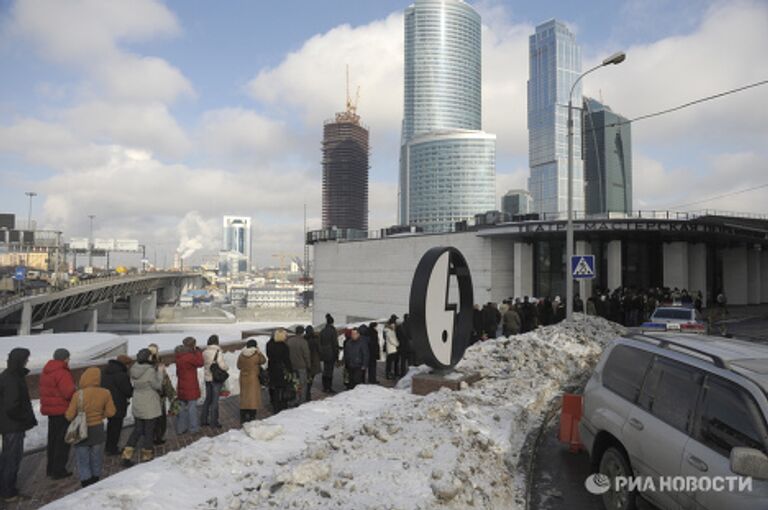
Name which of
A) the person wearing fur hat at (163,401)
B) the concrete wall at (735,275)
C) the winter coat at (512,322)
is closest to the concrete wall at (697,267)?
the concrete wall at (735,275)

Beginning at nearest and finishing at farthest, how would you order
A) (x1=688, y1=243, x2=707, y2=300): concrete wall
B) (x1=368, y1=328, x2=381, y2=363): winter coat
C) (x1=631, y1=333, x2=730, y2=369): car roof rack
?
(x1=631, y1=333, x2=730, y2=369): car roof rack → (x1=368, y1=328, x2=381, y2=363): winter coat → (x1=688, y1=243, x2=707, y2=300): concrete wall

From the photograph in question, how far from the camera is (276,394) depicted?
9445 mm

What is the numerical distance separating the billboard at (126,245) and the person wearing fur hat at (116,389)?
13859cm

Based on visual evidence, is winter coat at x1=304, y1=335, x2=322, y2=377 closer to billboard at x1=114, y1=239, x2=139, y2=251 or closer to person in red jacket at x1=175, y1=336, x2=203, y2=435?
person in red jacket at x1=175, y1=336, x2=203, y2=435

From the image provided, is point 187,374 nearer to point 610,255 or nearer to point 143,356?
point 143,356

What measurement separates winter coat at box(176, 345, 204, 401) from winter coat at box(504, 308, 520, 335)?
11.4m

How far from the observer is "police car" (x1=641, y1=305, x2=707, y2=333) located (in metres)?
16.0

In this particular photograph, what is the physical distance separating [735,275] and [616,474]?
46.9 metres

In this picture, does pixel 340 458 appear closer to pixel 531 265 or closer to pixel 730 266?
pixel 531 265

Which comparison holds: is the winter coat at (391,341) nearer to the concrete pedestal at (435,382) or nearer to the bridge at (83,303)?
the concrete pedestal at (435,382)

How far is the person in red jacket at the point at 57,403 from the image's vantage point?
6309mm

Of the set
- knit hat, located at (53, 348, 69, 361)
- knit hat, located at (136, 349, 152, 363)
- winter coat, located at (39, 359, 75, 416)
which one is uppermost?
knit hat, located at (53, 348, 69, 361)

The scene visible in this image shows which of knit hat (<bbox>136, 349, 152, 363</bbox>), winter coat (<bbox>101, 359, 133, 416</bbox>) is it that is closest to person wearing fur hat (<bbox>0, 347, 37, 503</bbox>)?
winter coat (<bbox>101, 359, 133, 416</bbox>)

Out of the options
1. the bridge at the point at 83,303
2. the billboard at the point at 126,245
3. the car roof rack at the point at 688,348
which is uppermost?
the billboard at the point at 126,245
